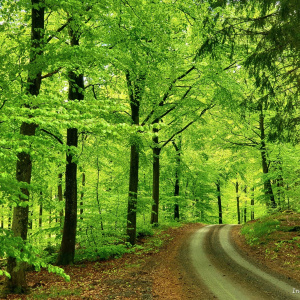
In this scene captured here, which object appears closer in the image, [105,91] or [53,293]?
[53,293]

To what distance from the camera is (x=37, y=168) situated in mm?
11086

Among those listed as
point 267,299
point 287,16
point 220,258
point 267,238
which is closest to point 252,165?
point 267,238

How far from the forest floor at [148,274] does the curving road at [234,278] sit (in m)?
0.47

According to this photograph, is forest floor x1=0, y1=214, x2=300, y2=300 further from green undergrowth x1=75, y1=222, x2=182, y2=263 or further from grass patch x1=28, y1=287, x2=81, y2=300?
green undergrowth x1=75, y1=222, x2=182, y2=263

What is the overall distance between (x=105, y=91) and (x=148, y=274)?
8706 mm

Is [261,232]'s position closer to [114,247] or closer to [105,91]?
[114,247]

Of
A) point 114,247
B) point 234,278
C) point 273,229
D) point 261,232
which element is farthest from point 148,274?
point 273,229

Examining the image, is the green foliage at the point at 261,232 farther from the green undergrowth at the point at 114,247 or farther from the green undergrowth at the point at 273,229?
the green undergrowth at the point at 114,247

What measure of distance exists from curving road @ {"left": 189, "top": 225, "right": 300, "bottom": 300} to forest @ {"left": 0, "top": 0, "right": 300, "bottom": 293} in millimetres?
3993

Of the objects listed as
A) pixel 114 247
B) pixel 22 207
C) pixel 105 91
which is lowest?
pixel 114 247

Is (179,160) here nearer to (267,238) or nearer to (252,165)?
(252,165)

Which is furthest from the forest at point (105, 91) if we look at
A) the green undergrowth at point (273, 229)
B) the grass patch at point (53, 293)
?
the green undergrowth at point (273, 229)

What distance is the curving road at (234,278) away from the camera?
22.8ft

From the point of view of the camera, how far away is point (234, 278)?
827 centimetres
